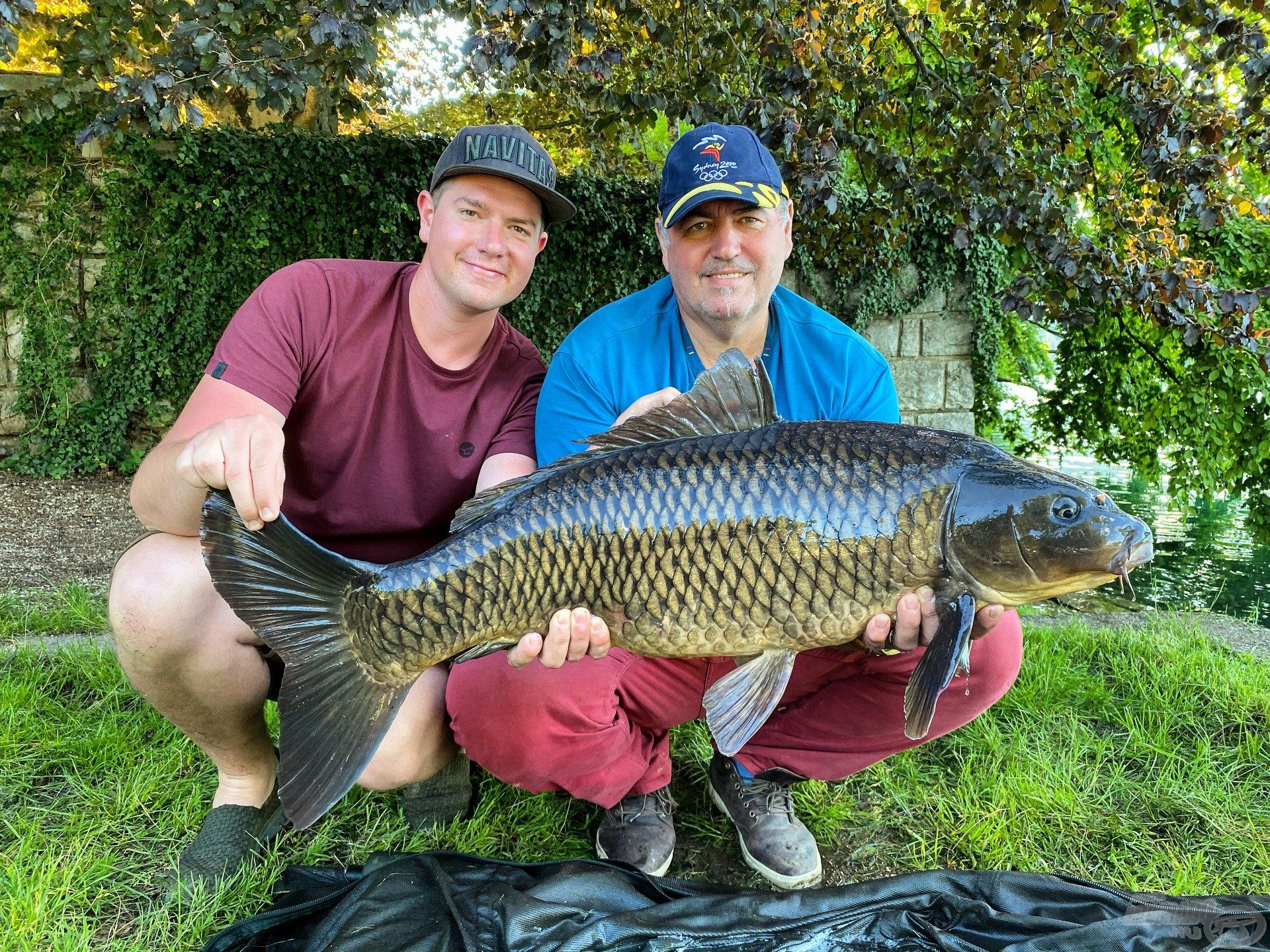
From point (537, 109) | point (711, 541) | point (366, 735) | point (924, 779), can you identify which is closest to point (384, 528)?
point (366, 735)

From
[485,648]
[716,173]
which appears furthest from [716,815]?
[716,173]

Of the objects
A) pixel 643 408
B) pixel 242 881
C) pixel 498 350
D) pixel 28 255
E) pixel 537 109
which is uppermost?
pixel 537 109

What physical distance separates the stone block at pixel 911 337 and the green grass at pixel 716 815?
4.95 m

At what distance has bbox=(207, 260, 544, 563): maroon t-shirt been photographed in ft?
7.21

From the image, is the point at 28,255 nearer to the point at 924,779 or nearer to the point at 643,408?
the point at 643,408

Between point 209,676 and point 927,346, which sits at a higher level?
point 927,346

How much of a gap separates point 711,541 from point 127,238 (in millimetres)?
6071

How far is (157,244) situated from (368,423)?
502cm

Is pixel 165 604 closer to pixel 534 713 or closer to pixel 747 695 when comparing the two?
pixel 534 713

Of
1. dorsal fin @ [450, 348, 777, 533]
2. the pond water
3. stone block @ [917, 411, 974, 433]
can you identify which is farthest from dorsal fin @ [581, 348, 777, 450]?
stone block @ [917, 411, 974, 433]

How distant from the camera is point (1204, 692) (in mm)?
2898

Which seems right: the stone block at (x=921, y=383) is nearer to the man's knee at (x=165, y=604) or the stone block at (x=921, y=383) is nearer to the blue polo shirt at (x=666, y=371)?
the blue polo shirt at (x=666, y=371)

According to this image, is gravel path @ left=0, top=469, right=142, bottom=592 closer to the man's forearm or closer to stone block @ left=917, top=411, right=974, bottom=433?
the man's forearm

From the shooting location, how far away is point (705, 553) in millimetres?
1634
